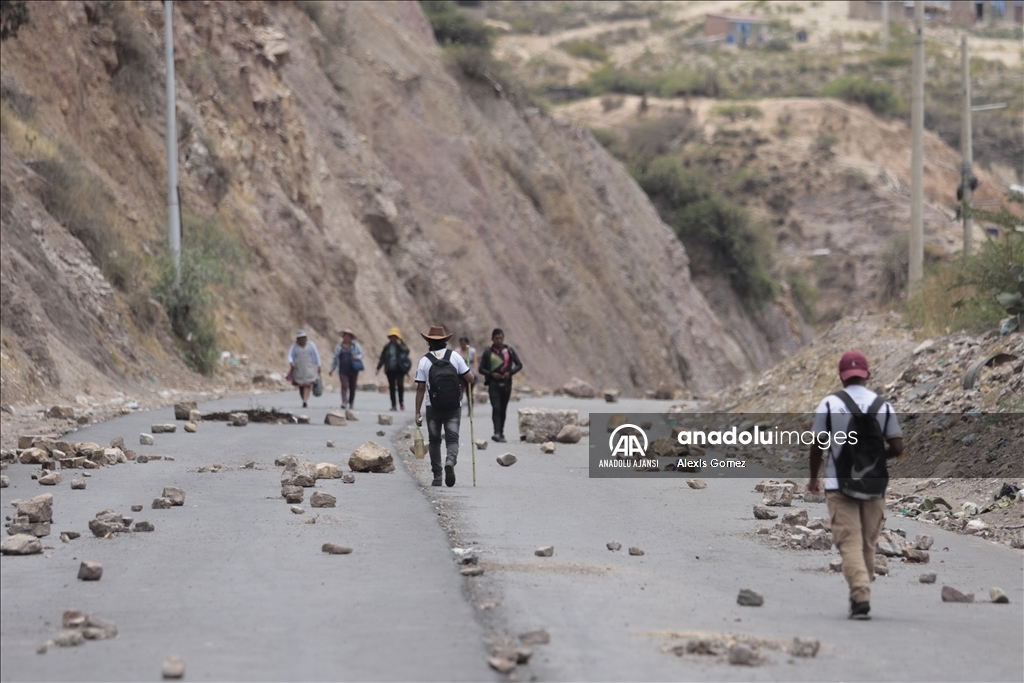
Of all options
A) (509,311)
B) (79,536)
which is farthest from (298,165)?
(79,536)

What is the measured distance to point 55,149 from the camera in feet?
102

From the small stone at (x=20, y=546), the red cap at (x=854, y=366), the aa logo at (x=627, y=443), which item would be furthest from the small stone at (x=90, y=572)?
the aa logo at (x=627, y=443)

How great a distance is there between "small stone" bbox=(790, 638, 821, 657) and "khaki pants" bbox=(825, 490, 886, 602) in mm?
1149

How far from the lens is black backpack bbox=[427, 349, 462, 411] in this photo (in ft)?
47.3

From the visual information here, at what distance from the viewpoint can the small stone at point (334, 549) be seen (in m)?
9.90

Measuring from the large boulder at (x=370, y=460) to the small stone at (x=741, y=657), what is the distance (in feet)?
26.4

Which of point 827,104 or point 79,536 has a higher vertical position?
point 827,104

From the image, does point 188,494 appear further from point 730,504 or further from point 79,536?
point 730,504

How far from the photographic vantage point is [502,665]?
23.1 ft

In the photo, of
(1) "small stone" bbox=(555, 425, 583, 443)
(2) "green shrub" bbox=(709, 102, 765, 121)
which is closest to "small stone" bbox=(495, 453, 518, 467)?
(1) "small stone" bbox=(555, 425, 583, 443)

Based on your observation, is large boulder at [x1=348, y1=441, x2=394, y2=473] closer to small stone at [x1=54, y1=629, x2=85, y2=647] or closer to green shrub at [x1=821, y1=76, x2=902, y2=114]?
small stone at [x1=54, y1=629, x2=85, y2=647]

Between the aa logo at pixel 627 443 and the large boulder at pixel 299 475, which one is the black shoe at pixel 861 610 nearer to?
the large boulder at pixel 299 475

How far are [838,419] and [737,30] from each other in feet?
435

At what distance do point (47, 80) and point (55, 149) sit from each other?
11.5 feet
